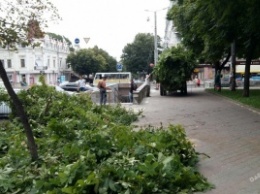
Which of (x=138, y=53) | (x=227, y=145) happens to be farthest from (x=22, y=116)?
(x=138, y=53)

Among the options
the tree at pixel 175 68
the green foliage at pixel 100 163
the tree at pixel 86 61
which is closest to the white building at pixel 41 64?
the tree at pixel 86 61

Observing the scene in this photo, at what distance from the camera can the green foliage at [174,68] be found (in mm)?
25786

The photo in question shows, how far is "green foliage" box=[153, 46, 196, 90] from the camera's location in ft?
84.6

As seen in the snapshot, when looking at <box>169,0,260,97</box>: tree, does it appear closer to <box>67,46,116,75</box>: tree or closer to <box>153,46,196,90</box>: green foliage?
<box>153,46,196,90</box>: green foliage

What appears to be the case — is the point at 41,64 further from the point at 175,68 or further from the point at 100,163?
the point at 100,163

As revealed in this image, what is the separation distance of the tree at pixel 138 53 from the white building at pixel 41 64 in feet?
41.4

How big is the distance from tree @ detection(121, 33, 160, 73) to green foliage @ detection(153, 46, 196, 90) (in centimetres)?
4723

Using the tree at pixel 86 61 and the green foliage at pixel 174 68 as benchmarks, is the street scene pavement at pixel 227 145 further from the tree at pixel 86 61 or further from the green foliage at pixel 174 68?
the tree at pixel 86 61

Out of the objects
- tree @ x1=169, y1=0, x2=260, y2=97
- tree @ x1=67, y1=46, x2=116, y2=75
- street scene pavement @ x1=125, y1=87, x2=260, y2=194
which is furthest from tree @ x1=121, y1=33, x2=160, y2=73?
street scene pavement @ x1=125, y1=87, x2=260, y2=194

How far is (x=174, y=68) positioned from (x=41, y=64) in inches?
1456

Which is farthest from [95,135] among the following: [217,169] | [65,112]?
[65,112]

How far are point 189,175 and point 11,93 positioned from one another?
2.85m

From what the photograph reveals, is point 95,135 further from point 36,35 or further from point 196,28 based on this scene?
point 196,28

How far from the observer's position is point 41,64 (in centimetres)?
5919
